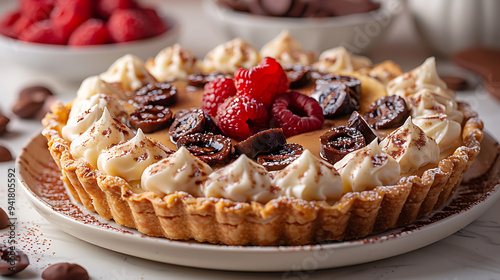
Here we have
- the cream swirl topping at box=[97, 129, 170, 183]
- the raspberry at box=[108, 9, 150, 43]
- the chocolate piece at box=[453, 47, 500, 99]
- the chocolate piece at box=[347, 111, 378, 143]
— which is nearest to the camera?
the cream swirl topping at box=[97, 129, 170, 183]

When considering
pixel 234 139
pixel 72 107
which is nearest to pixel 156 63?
pixel 72 107

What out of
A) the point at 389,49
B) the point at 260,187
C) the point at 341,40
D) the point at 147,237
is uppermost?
the point at 260,187

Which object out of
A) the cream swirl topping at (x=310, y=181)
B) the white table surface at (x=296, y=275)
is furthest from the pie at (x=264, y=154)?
the white table surface at (x=296, y=275)

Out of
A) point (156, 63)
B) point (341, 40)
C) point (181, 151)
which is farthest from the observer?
point (341, 40)

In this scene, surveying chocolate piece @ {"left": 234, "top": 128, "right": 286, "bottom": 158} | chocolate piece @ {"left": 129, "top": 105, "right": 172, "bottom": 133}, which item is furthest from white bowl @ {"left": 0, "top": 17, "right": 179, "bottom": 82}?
chocolate piece @ {"left": 234, "top": 128, "right": 286, "bottom": 158}

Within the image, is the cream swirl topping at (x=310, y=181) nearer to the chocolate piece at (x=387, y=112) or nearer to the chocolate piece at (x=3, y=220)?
the chocolate piece at (x=387, y=112)

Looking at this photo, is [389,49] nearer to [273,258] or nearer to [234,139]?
[234,139]

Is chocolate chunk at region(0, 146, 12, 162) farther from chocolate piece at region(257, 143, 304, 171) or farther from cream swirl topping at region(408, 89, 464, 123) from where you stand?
cream swirl topping at region(408, 89, 464, 123)
